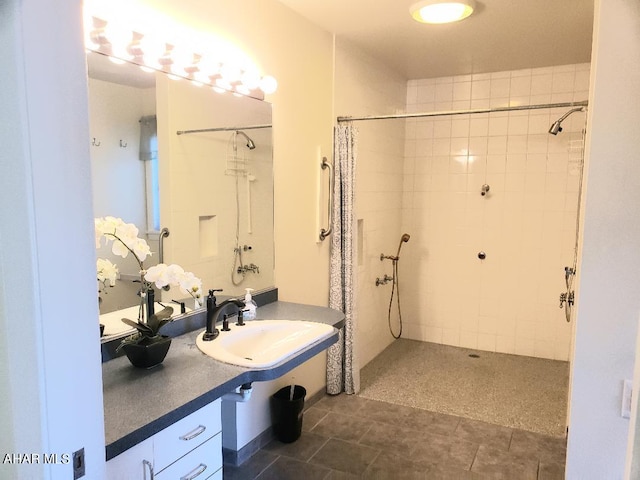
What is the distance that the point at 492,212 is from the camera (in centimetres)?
446

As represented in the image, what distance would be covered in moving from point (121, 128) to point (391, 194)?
2940mm

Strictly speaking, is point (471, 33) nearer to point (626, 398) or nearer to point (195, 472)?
point (626, 398)

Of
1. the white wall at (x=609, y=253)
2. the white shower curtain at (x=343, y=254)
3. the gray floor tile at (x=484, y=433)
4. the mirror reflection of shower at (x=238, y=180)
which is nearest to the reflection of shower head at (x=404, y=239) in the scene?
the white shower curtain at (x=343, y=254)

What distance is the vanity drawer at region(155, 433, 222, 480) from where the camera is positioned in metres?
1.53

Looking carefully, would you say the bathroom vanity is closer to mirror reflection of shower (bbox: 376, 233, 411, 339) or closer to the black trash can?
the black trash can

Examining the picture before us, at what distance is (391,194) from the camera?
4508 mm

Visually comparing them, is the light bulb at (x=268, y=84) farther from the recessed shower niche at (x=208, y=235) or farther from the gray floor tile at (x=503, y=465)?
the gray floor tile at (x=503, y=465)

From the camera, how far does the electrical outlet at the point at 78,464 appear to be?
101 centimetres

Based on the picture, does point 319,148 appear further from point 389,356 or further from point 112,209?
point 389,356

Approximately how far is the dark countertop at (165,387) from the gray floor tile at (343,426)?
1106 mm

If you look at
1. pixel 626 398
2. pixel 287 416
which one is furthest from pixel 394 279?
pixel 626 398

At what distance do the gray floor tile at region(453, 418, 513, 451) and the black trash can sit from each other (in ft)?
3.28

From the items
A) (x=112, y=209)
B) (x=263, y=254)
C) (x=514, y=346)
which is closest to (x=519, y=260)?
(x=514, y=346)

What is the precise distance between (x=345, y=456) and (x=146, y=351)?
59.0 inches
